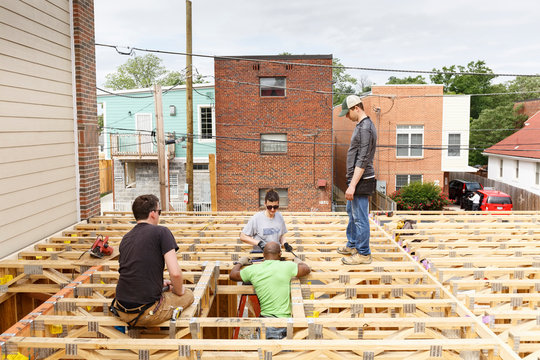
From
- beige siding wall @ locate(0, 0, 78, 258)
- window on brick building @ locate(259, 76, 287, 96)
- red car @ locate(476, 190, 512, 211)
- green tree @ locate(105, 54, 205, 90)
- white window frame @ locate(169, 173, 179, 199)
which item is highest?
green tree @ locate(105, 54, 205, 90)

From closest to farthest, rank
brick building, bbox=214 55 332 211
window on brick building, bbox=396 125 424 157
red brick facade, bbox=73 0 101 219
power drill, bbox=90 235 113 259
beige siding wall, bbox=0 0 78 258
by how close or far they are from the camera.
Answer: power drill, bbox=90 235 113 259 → beige siding wall, bbox=0 0 78 258 → red brick facade, bbox=73 0 101 219 → brick building, bbox=214 55 332 211 → window on brick building, bbox=396 125 424 157

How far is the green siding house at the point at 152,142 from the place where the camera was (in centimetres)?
2638

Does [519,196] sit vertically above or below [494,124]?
below

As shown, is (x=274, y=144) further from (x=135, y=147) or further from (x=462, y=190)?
(x=462, y=190)

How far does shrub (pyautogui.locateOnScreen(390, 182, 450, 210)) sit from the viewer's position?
25.4m

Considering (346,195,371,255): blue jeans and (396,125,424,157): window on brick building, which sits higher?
(396,125,424,157): window on brick building

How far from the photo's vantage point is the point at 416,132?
27.9 metres

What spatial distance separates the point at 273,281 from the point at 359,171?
1.94 meters

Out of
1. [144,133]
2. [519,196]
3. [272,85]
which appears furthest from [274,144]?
[519,196]

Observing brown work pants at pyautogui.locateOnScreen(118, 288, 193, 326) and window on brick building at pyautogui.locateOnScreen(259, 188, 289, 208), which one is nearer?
brown work pants at pyautogui.locateOnScreen(118, 288, 193, 326)

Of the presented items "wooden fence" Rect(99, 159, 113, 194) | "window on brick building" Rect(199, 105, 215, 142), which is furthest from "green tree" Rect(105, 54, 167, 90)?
"window on brick building" Rect(199, 105, 215, 142)

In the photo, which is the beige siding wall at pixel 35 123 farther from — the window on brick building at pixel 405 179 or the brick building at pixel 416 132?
the window on brick building at pixel 405 179

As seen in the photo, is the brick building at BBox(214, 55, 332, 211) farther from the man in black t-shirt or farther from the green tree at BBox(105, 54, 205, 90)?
the green tree at BBox(105, 54, 205, 90)

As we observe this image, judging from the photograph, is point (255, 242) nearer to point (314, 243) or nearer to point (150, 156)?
point (314, 243)
